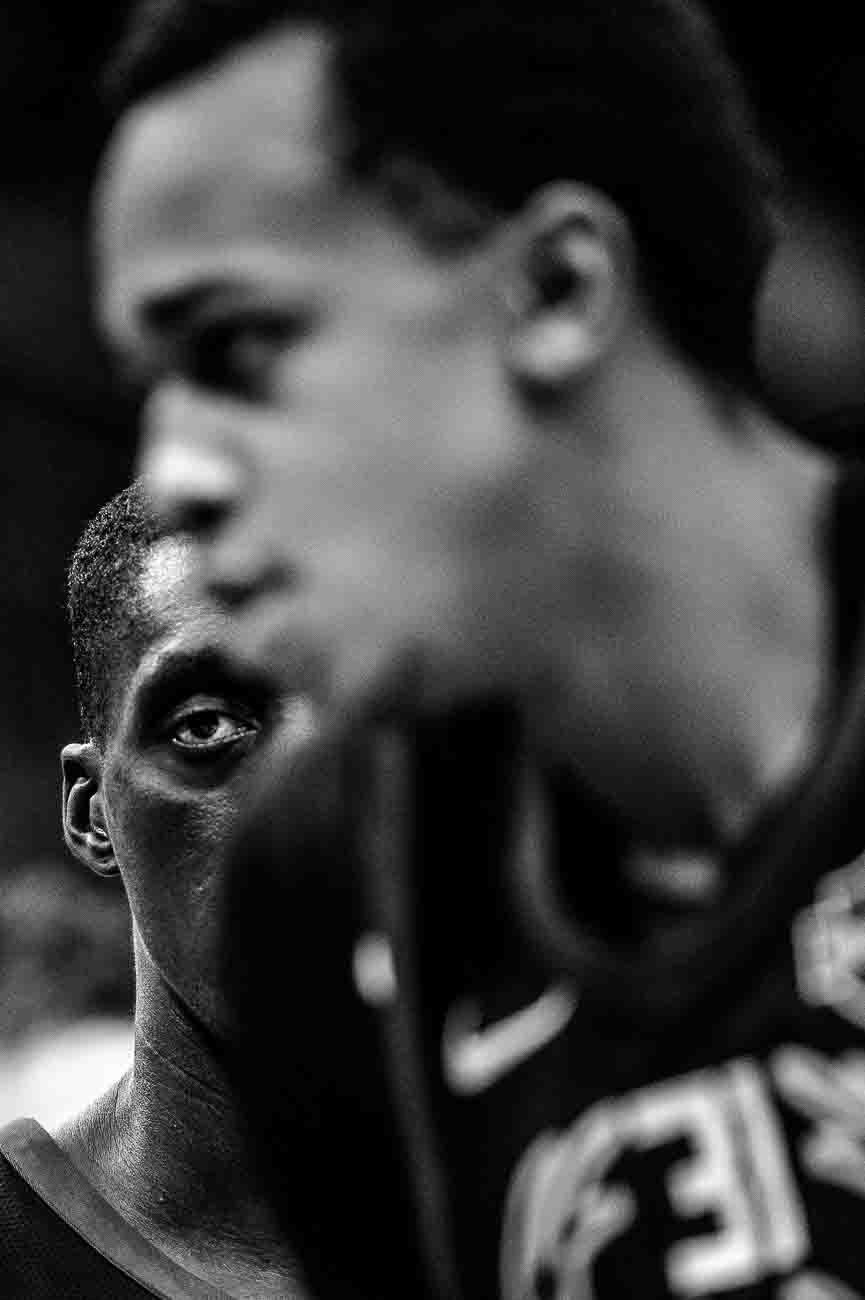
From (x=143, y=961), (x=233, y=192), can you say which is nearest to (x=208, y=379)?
(x=233, y=192)

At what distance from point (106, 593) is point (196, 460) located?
2.97 ft

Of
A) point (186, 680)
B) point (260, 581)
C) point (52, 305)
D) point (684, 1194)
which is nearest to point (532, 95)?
point (260, 581)

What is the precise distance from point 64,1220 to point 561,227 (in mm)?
1072

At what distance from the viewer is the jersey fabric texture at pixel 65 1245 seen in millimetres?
1607

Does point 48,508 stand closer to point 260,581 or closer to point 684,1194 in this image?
point 260,581

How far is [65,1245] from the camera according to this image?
164 cm

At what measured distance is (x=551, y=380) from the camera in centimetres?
102

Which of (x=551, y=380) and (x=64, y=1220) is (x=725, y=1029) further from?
(x=64, y=1220)

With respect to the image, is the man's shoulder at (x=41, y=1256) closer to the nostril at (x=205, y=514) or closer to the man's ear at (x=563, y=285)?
the nostril at (x=205, y=514)

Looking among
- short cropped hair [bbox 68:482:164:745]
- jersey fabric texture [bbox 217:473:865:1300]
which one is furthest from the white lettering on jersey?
short cropped hair [bbox 68:482:164:745]

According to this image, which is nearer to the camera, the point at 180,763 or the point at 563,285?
the point at 563,285

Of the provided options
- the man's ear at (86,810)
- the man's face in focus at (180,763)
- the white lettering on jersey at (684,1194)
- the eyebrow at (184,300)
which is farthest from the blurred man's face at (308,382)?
the man's ear at (86,810)

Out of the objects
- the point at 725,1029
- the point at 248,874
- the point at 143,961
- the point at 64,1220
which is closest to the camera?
the point at 725,1029

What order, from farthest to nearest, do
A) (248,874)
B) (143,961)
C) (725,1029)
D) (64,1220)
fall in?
(143,961) → (64,1220) → (248,874) → (725,1029)
